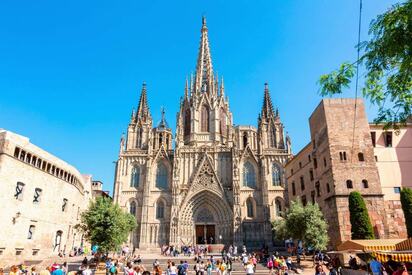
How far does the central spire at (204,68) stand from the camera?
54.9m

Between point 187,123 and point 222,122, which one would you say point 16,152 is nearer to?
point 187,123

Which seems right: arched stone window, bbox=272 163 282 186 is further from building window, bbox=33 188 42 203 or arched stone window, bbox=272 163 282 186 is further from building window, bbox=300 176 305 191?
building window, bbox=33 188 42 203

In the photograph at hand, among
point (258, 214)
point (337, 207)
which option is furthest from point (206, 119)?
point (337, 207)

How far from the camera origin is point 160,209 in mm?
43781

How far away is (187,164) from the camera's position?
4569cm

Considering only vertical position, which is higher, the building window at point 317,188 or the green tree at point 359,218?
the building window at point 317,188

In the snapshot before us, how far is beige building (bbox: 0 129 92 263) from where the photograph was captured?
25.5 metres

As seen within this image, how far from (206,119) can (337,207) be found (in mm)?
30125

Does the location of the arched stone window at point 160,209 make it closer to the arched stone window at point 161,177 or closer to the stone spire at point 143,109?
the arched stone window at point 161,177

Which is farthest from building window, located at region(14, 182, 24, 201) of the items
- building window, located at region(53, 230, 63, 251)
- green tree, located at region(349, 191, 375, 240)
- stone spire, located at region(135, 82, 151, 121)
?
green tree, located at region(349, 191, 375, 240)

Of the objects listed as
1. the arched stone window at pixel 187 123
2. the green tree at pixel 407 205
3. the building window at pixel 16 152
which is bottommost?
the green tree at pixel 407 205

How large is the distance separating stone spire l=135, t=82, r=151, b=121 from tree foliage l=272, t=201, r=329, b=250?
34079 mm

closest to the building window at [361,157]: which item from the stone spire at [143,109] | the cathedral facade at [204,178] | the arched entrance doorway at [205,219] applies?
the cathedral facade at [204,178]

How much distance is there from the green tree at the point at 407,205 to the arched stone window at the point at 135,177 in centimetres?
3453
